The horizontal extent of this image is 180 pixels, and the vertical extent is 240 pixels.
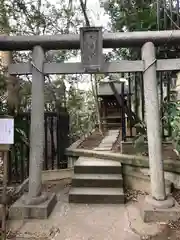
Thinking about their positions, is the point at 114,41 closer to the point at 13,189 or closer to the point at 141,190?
the point at 141,190

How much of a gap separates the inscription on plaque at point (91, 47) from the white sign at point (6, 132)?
4.63 ft

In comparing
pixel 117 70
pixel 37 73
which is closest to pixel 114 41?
pixel 117 70

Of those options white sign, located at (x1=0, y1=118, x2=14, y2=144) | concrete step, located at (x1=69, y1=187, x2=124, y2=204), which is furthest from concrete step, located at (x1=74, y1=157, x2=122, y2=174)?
white sign, located at (x1=0, y1=118, x2=14, y2=144)

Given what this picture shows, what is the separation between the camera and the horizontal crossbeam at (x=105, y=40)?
3.51 metres

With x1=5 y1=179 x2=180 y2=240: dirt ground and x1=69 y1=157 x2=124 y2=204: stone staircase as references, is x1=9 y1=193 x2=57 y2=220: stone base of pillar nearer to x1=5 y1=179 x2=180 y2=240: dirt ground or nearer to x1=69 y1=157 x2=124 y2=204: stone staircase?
x1=5 y1=179 x2=180 y2=240: dirt ground

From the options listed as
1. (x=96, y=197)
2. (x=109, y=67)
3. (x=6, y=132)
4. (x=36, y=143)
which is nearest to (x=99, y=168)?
(x=96, y=197)

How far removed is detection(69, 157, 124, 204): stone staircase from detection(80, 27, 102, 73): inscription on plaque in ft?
6.09

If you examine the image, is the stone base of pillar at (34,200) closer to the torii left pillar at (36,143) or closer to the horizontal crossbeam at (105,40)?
the torii left pillar at (36,143)

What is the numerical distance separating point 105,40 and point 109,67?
432 mm

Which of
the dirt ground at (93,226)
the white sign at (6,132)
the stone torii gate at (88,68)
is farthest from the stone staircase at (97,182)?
the white sign at (6,132)

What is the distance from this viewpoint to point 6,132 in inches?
111

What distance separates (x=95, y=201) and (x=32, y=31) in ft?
20.3

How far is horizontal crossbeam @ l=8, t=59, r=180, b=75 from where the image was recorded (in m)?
3.48

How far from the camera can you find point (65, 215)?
3402 mm
